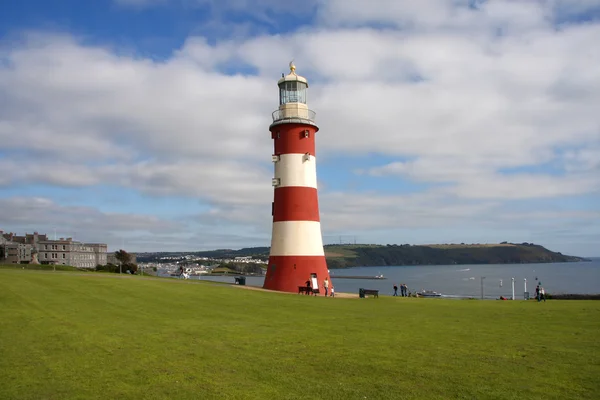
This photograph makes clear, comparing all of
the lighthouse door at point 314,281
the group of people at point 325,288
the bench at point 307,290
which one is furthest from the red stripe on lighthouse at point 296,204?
the bench at point 307,290

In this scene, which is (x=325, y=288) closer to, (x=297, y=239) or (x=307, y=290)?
(x=307, y=290)

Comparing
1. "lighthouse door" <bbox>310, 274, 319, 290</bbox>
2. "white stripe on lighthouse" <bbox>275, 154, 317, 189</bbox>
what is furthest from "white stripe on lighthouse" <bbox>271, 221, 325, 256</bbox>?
"white stripe on lighthouse" <bbox>275, 154, 317, 189</bbox>

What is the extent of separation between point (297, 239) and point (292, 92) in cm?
937

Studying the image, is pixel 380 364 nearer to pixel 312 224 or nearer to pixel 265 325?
pixel 265 325

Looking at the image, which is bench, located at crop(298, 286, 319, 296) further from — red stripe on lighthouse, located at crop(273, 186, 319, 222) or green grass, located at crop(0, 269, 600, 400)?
green grass, located at crop(0, 269, 600, 400)

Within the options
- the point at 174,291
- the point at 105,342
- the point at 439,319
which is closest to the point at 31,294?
the point at 174,291

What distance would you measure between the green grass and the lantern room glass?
679 inches

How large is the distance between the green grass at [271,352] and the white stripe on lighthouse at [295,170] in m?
13.2

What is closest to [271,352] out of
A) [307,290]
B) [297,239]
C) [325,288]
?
[307,290]

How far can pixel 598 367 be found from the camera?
9336mm

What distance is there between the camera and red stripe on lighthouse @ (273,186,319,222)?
29.6m

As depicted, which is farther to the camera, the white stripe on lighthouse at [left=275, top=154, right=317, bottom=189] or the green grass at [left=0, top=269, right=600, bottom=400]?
the white stripe on lighthouse at [left=275, top=154, right=317, bottom=189]

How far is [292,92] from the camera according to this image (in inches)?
1249

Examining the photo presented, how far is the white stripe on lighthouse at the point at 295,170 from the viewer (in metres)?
29.9
